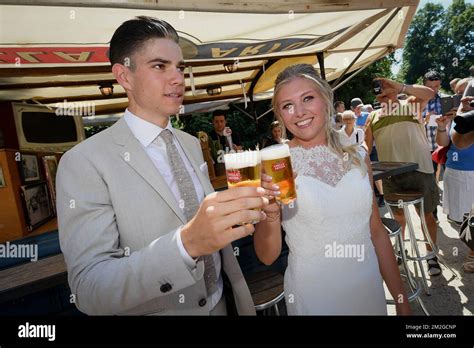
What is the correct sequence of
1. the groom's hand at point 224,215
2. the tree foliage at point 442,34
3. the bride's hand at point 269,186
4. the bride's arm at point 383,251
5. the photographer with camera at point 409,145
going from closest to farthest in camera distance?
the groom's hand at point 224,215, the bride's hand at point 269,186, the bride's arm at point 383,251, the photographer with camera at point 409,145, the tree foliage at point 442,34

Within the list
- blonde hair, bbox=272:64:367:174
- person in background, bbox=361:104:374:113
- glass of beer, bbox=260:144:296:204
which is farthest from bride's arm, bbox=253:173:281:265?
person in background, bbox=361:104:374:113

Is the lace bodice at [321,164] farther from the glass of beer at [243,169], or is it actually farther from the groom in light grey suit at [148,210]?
the glass of beer at [243,169]

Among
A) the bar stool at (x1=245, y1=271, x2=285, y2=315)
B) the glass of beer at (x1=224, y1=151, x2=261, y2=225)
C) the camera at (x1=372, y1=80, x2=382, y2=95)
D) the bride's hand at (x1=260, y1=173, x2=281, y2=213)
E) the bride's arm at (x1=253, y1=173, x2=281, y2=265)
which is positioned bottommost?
the bar stool at (x1=245, y1=271, x2=285, y2=315)

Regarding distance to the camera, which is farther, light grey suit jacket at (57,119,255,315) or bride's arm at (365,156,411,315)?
bride's arm at (365,156,411,315)

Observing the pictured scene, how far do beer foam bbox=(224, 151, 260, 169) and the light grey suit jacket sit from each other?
287 millimetres

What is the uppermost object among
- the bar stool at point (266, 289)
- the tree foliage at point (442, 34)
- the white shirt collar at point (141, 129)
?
the tree foliage at point (442, 34)

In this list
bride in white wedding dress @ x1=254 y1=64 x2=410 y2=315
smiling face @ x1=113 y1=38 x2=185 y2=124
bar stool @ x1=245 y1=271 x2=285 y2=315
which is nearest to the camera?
smiling face @ x1=113 y1=38 x2=185 y2=124

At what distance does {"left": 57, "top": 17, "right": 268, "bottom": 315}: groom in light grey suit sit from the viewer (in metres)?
0.80

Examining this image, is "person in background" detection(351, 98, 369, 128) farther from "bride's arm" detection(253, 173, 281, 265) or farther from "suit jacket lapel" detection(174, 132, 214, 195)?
"suit jacket lapel" detection(174, 132, 214, 195)

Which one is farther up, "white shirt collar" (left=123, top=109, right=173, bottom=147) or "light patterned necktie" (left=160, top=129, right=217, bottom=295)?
"white shirt collar" (left=123, top=109, right=173, bottom=147)

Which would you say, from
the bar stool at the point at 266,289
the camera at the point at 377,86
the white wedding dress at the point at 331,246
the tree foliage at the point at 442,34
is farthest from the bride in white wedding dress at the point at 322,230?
the tree foliage at the point at 442,34

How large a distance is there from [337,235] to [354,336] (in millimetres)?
545

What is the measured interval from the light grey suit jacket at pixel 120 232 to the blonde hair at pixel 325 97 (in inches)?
35.7

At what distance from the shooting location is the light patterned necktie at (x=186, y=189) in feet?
3.88
